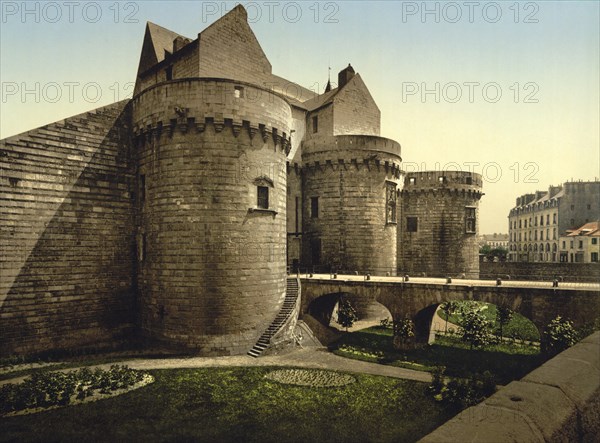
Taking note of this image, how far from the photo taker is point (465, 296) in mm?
21125

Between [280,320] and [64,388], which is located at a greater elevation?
[280,320]

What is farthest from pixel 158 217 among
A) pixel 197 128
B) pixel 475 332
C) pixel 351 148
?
pixel 475 332

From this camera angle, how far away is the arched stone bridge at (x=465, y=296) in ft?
62.2

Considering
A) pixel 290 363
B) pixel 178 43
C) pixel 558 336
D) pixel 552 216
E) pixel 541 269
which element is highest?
pixel 178 43

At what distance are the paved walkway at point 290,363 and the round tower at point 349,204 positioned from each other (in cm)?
1107

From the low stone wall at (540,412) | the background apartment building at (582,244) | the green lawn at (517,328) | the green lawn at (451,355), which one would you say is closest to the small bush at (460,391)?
the green lawn at (451,355)

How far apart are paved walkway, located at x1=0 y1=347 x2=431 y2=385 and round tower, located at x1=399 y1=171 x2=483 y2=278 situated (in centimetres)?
1893

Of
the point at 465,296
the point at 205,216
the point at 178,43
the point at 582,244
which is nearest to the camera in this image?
the point at 205,216

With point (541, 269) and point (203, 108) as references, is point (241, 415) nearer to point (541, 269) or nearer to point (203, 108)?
point (203, 108)

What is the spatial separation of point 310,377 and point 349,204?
51.8ft

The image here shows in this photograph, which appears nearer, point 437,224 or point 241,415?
point 241,415

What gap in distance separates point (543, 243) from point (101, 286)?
6686 centimetres

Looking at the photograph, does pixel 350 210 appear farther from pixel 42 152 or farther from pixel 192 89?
pixel 42 152

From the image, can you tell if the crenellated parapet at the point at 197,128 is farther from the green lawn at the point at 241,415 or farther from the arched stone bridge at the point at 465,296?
the green lawn at the point at 241,415
